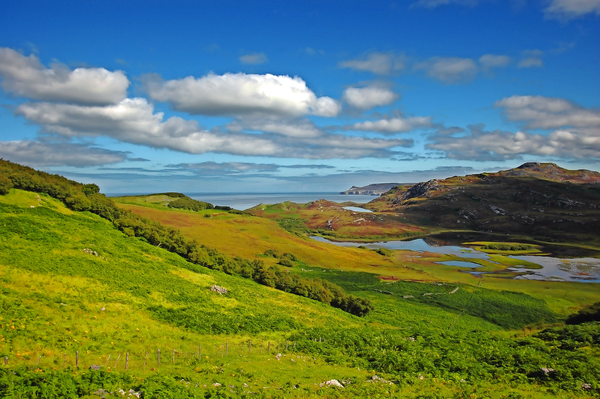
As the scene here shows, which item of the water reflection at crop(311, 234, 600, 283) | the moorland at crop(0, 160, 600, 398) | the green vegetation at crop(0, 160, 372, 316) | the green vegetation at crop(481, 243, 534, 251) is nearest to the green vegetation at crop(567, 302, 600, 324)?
the moorland at crop(0, 160, 600, 398)

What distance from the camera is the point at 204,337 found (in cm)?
2964

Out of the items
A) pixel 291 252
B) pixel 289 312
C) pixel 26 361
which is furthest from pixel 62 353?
pixel 291 252

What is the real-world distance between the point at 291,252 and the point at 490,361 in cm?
8034

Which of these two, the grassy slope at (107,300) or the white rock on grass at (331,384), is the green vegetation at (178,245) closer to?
the grassy slope at (107,300)

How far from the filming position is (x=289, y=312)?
43.4 meters

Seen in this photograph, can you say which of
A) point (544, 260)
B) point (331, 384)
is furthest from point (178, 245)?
point (544, 260)

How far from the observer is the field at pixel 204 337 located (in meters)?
19.5

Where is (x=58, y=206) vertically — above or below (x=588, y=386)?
above

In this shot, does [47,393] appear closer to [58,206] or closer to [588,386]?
[588,386]

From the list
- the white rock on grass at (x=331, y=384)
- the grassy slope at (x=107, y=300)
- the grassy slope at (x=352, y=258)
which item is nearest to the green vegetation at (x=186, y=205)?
the grassy slope at (x=352, y=258)

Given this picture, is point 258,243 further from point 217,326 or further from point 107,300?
point 107,300

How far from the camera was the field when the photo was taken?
1953 centimetres

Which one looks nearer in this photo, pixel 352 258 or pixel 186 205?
pixel 352 258

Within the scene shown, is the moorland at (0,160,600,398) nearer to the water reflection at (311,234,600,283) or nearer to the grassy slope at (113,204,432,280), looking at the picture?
the grassy slope at (113,204,432,280)
